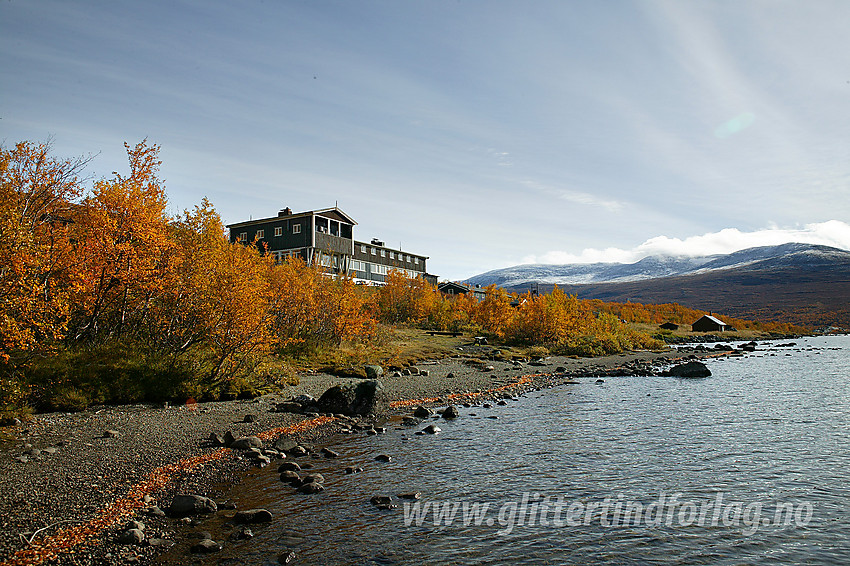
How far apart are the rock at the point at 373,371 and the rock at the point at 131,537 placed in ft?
72.3

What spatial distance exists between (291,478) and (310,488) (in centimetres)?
91

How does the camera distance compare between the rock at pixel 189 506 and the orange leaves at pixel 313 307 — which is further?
the orange leaves at pixel 313 307

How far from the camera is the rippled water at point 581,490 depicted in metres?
10.1

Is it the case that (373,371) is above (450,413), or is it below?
above

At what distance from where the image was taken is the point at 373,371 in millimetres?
31812

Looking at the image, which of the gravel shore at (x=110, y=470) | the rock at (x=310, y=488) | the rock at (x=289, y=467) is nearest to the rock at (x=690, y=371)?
the gravel shore at (x=110, y=470)

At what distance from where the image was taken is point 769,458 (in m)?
17.2

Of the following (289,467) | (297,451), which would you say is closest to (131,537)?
(289,467)

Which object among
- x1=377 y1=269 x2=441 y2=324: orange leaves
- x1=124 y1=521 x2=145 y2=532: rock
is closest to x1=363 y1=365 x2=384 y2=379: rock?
x1=124 y1=521 x2=145 y2=532: rock

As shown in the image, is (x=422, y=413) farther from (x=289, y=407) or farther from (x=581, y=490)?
(x=581, y=490)

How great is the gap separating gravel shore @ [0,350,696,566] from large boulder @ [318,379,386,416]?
0.82m

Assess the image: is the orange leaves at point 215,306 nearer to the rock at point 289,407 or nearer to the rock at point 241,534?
the rock at point 289,407

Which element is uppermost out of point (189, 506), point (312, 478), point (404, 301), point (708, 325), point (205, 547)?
point (404, 301)

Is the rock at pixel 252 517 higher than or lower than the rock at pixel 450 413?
higher
